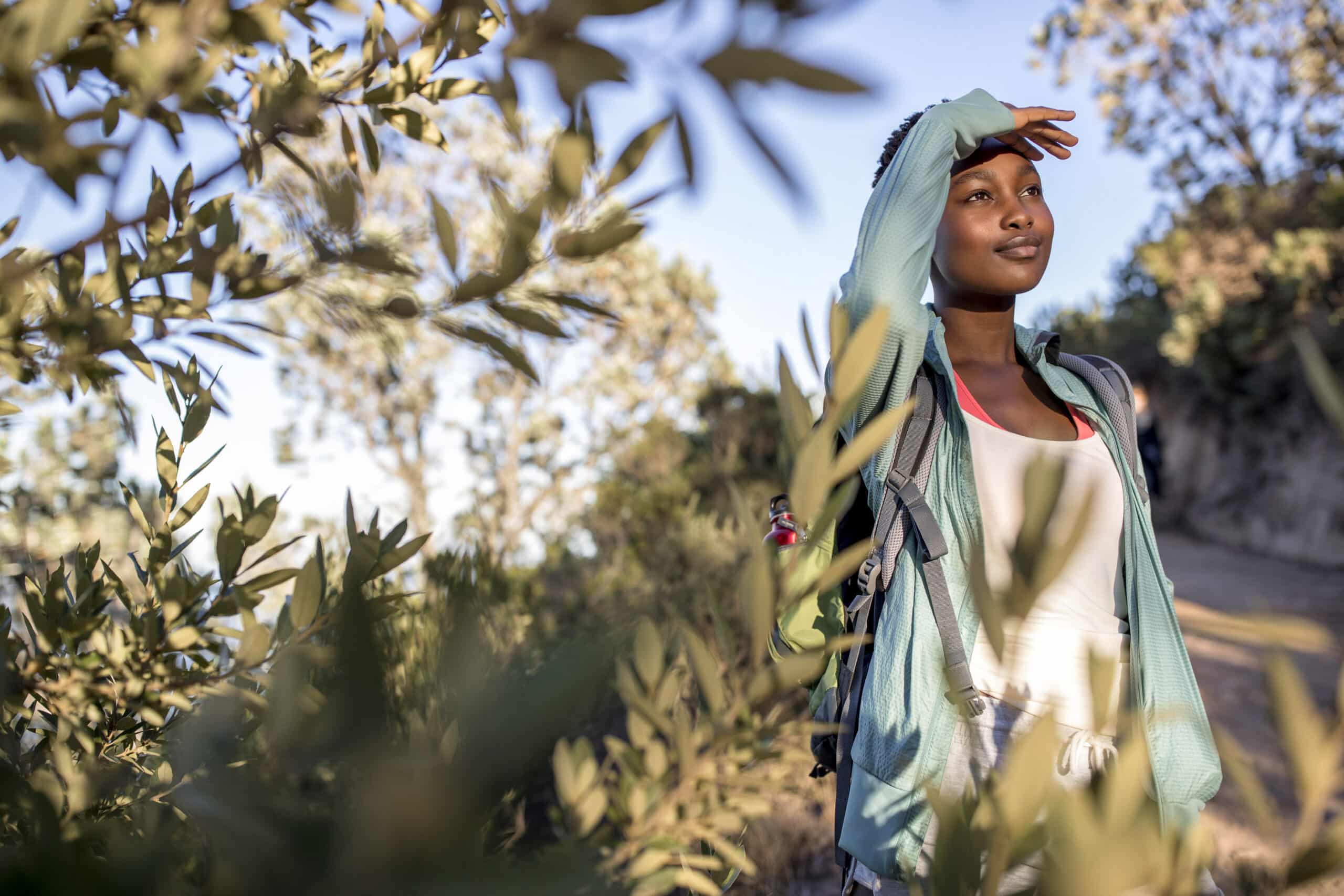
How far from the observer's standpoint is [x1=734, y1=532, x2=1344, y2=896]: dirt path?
3191 millimetres

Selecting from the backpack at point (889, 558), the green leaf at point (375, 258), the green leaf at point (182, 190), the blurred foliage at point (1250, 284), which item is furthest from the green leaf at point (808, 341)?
the blurred foliage at point (1250, 284)

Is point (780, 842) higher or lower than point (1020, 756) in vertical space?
lower

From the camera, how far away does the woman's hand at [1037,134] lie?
1537mm

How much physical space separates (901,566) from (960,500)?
0.46ft

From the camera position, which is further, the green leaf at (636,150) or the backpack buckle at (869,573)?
the backpack buckle at (869,573)

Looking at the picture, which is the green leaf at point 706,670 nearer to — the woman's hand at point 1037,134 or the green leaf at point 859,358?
the green leaf at point 859,358

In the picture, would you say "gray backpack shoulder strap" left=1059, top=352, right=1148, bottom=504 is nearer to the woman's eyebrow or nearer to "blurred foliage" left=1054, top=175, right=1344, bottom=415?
the woman's eyebrow

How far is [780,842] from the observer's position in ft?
12.1

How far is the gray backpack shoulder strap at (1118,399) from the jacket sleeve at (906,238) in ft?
1.21

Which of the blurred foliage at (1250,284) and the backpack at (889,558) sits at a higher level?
the blurred foliage at (1250,284)

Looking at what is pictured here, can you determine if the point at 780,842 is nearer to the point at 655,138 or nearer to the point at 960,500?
the point at 960,500

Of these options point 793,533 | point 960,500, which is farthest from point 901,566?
point 793,533

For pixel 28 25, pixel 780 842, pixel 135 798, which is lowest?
pixel 780 842

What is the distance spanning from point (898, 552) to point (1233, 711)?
18.8 feet
